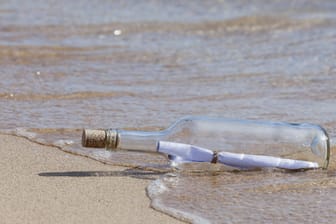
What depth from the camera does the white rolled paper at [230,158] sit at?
306 cm

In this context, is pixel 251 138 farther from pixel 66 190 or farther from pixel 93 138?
pixel 66 190

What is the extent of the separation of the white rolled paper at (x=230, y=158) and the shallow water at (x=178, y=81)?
3cm

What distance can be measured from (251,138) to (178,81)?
1.75 metres

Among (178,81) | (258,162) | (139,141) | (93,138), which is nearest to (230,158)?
(258,162)

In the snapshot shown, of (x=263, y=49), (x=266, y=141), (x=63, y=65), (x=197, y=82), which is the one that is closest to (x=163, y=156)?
(x=266, y=141)

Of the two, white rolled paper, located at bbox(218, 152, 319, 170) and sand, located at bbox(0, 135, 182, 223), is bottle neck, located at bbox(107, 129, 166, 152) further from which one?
white rolled paper, located at bbox(218, 152, 319, 170)

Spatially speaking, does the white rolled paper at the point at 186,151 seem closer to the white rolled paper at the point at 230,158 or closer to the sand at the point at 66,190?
the white rolled paper at the point at 230,158

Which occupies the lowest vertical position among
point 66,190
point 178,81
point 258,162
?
point 66,190

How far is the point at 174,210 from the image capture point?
276 cm

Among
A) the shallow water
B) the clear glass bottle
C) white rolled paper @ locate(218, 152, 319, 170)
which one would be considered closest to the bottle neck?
the clear glass bottle

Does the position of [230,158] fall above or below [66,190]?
above

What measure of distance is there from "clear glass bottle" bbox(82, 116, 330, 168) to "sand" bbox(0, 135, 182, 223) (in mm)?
174

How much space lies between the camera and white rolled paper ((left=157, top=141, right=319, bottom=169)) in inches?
121

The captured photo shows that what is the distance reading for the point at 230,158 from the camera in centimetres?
310
